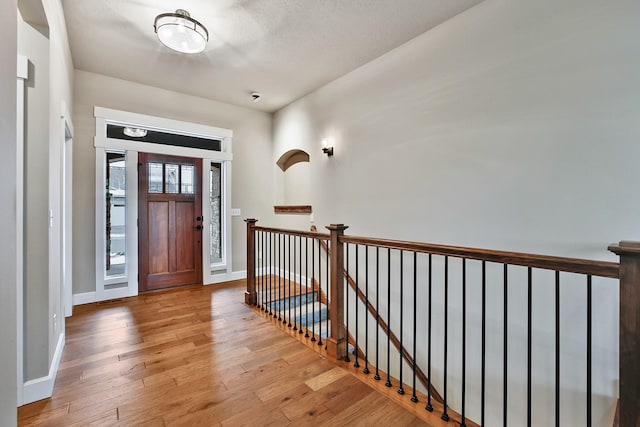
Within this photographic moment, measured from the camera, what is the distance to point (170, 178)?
4.31 m

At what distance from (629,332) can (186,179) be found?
4705 millimetres

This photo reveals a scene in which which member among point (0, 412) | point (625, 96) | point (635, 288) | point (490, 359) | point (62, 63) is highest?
point (62, 63)

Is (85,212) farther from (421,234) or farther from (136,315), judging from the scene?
(421,234)

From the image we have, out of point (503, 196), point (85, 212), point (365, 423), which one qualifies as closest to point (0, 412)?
point (365, 423)

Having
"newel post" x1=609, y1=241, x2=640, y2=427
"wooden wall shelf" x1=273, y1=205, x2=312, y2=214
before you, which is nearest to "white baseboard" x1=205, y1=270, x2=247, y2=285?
"wooden wall shelf" x1=273, y1=205, x2=312, y2=214

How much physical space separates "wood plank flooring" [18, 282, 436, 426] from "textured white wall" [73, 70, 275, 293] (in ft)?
3.75

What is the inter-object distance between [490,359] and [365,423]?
1.44 metres

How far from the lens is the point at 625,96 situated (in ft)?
6.09

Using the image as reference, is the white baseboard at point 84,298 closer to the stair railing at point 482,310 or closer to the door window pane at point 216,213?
the door window pane at point 216,213

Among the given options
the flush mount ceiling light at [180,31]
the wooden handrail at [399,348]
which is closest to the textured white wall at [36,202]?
the flush mount ceiling light at [180,31]

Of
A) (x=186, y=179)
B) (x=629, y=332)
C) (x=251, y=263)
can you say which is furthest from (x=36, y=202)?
(x=629, y=332)

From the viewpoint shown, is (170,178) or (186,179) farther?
(186,179)

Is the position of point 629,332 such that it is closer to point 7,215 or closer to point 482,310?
point 482,310

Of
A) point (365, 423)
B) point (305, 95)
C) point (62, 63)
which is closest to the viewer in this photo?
point (365, 423)
